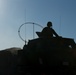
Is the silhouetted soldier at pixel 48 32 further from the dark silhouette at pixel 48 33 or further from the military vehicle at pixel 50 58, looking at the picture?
the military vehicle at pixel 50 58

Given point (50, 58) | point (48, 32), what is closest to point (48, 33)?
point (48, 32)

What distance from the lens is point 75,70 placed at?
13898mm

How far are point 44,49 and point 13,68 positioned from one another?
3091 millimetres

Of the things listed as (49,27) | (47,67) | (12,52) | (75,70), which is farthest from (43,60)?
(12,52)

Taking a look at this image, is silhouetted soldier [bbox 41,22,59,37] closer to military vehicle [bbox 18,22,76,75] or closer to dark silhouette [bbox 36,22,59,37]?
dark silhouette [bbox 36,22,59,37]

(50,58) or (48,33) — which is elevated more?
(48,33)

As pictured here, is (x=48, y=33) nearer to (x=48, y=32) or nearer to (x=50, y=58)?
(x=48, y=32)

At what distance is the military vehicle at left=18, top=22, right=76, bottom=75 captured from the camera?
13.8 meters

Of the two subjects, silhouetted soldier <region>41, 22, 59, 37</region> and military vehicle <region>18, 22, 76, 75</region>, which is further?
silhouetted soldier <region>41, 22, 59, 37</region>

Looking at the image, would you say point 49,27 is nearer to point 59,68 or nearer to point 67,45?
point 67,45

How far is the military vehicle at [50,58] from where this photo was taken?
45.1 feet

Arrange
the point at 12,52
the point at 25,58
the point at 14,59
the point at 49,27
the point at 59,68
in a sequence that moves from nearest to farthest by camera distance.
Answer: the point at 59,68 < the point at 25,58 < the point at 49,27 < the point at 14,59 < the point at 12,52

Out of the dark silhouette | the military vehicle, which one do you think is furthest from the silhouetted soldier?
the military vehicle

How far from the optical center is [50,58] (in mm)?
13766
